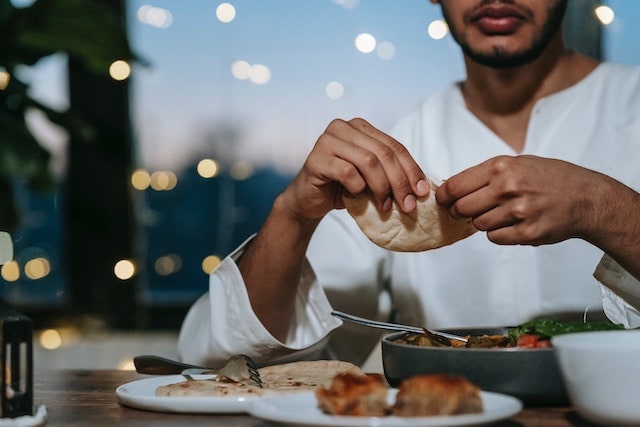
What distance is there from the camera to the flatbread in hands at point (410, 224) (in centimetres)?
133

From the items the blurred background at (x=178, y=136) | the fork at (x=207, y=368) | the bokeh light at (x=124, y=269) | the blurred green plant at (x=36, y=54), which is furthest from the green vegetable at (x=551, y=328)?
the bokeh light at (x=124, y=269)

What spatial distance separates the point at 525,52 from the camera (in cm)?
186

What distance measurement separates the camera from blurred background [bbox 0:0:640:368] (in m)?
2.95

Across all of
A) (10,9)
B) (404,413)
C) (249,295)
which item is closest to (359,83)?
(10,9)

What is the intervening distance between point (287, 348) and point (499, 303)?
576mm

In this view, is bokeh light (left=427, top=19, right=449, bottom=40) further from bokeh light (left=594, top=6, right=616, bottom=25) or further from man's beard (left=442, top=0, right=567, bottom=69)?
man's beard (left=442, top=0, right=567, bottom=69)

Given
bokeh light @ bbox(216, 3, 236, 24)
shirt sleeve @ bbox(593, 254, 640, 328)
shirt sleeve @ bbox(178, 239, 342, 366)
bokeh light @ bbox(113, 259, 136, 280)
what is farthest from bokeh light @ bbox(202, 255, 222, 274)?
shirt sleeve @ bbox(593, 254, 640, 328)

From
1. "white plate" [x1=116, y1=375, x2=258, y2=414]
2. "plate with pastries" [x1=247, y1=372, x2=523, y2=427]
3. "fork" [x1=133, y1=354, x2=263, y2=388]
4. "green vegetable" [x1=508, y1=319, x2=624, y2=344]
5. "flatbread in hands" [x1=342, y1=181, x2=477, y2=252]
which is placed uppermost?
"flatbread in hands" [x1=342, y1=181, x2=477, y2=252]

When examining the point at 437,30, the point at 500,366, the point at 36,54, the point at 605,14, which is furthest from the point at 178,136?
the point at 500,366

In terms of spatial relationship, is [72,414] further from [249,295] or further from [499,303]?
[499,303]

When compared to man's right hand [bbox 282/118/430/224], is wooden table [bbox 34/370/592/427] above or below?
below

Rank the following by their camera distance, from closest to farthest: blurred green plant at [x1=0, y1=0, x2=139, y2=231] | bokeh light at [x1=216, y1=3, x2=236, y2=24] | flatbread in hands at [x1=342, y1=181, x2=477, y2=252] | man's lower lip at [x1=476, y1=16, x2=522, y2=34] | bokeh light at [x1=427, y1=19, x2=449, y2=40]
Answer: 1. flatbread in hands at [x1=342, y1=181, x2=477, y2=252]
2. man's lower lip at [x1=476, y1=16, x2=522, y2=34]
3. blurred green plant at [x1=0, y1=0, x2=139, y2=231]
4. bokeh light at [x1=427, y1=19, x2=449, y2=40]
5. bokeh light at [x1=216, y1=3, x2=236, y2=24]

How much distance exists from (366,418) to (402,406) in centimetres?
5

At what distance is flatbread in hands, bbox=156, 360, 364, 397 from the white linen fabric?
52 centimetres
